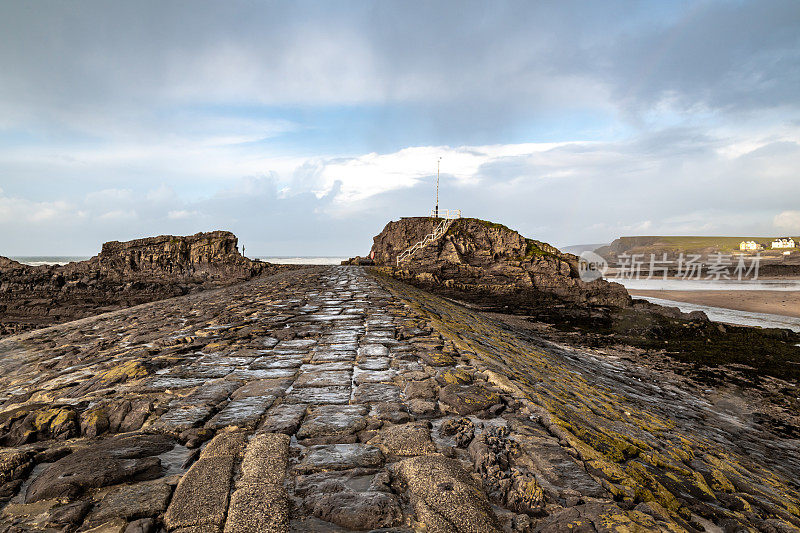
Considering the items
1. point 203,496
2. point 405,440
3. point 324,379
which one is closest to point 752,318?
point 324,379

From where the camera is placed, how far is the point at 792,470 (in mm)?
5309

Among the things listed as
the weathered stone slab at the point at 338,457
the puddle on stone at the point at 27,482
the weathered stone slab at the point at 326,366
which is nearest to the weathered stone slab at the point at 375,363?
the weathered stone slab at the point at 326,366

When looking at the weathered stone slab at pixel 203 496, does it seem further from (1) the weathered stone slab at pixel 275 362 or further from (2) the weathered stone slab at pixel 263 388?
A: (1) the weathered stone slab at pixel 275 362

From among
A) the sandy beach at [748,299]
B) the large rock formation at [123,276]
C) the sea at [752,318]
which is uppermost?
the large rock formation at [123,276]

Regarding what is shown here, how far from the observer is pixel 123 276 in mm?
30688

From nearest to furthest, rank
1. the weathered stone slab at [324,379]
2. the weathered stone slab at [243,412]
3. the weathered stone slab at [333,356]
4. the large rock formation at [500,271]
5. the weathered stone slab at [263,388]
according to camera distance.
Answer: the weathered stone slab at [243,412] < the weathered stone slab at [263,388] < the weathered stone slab at [324,379] < the weathered stone slab at [333,356] < the large rock formation at [500,271]

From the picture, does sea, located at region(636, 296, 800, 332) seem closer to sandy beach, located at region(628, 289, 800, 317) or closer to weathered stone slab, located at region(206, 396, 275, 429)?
sandy beach, located at region(628, 289, 800, 317)

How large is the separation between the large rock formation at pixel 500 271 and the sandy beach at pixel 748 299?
13.2 m

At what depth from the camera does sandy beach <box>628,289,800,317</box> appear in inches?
1104

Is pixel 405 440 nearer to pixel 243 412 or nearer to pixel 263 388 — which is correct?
pixel 243 412

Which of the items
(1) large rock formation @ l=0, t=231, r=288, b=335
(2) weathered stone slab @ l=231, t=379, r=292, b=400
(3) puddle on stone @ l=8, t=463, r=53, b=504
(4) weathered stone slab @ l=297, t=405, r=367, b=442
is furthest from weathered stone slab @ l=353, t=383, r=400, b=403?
(1) large rock formation @ l=0, t=231, r=288, b=335

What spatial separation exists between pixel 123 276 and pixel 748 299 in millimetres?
55781

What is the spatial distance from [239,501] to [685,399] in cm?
1002

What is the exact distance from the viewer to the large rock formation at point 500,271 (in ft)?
80.8
